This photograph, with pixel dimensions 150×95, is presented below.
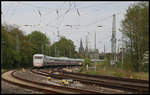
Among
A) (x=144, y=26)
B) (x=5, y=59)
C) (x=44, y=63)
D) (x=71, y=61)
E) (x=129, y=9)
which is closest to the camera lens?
(x=144, y=26)

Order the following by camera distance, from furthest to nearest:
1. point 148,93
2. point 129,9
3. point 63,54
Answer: point 63,54 → point 129,9 → point 148,93

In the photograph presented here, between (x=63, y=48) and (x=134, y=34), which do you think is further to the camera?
(x=63, y=48)

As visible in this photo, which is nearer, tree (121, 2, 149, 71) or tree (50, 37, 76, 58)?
tree (121, 2, 149, 71)

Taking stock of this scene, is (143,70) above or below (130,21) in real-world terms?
→ below

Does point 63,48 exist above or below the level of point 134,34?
below

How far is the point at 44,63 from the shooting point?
160ft

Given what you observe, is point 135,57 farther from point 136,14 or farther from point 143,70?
point 136,14

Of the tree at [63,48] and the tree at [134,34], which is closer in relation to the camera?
the tree at [134,34]

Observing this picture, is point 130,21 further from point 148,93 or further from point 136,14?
point 148,93

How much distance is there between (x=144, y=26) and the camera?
25.8 metres

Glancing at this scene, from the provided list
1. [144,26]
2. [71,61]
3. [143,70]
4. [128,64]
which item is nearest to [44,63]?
[71,61]

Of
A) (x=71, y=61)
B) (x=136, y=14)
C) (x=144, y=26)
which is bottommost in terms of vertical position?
(x=71, y=61)

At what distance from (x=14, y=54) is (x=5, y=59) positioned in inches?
126

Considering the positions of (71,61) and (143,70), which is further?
(71,61)
